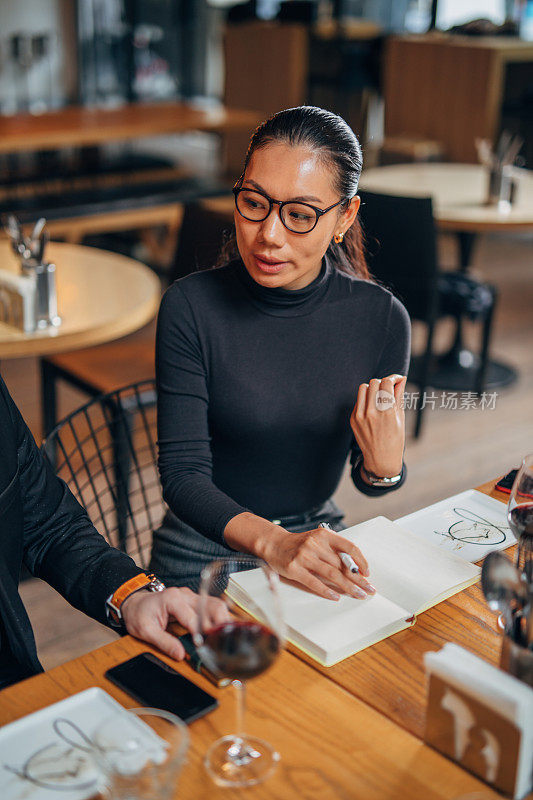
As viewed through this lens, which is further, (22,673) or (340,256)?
(340,256)

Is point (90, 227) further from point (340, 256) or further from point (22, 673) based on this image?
point (22, 673)

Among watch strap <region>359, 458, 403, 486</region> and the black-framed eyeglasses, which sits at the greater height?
the black-framed eyeglasses

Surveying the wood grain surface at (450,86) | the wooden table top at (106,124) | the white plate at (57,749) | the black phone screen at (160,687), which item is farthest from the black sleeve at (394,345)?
the wood grain surface at (450,86)

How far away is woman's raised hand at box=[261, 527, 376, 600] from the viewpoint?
118 centimetres

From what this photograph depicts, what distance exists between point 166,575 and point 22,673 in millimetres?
412

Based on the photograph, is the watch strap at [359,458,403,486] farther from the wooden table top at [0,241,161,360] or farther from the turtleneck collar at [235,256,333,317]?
the wooden table top at [0,241,161,360]

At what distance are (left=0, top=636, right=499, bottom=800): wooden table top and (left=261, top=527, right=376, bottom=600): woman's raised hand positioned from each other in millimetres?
138

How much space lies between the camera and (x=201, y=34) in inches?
366

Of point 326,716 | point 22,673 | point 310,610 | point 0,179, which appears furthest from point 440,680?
point 0,179

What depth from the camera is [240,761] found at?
904mm

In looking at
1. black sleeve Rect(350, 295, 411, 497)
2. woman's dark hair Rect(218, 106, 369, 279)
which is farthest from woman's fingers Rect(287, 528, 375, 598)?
woman's dark hair Rect(218, 106, 369, 279)

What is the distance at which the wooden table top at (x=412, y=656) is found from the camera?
3.30 ft

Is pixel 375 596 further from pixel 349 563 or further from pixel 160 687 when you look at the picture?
pixel 160 687

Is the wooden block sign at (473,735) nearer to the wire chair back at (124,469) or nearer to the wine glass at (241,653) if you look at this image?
the wine glass at (241,653)
